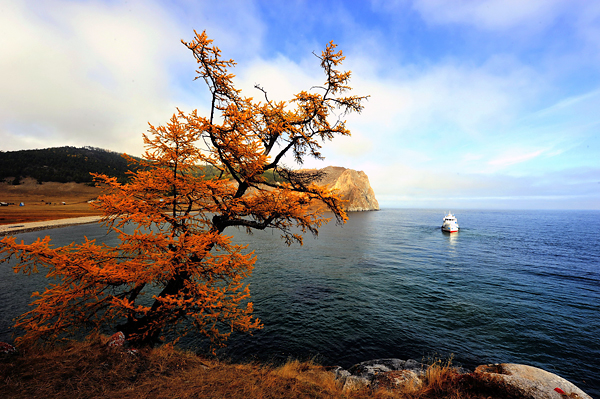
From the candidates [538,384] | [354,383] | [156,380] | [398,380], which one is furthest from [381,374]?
[156,380]

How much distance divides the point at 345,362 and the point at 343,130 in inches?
406

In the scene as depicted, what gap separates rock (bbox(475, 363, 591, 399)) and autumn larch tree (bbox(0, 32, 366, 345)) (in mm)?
6687

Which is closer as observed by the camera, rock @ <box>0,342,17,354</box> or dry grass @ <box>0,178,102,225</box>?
rock @ <box>0,342,17,354</box>

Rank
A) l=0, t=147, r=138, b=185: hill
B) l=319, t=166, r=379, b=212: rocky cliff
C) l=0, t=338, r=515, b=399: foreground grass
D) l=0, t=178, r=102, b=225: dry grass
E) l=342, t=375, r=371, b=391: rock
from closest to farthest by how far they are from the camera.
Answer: l=0, t=338, r=515, b=399: foreground grass → l=342, t=375, r=371, b=391: rock → l=0, t=178, r=102, b=225: dry grass → l=0, t=147, r=138, b=185: hill → l=319, t=166, r=379, b=212: rocky cliff

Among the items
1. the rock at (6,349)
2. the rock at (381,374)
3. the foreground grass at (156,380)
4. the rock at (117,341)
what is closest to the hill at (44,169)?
the rock at (6,349)

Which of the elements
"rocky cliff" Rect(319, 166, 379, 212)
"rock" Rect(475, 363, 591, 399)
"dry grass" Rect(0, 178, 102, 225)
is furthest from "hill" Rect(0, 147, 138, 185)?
"rocky cliff" Rect(319, 166, 379, 212)

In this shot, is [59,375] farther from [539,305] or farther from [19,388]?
[539,305]

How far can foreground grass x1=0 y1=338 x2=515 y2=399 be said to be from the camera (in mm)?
5676

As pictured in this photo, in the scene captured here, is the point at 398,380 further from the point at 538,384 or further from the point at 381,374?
the point at 538,384

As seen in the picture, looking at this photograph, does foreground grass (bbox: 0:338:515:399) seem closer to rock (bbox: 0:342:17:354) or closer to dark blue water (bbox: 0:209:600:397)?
rock (bbox: 0:342:17:354)

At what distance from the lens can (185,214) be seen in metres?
7.12

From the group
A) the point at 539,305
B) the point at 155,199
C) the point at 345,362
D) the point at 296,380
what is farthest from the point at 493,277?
the point at 155,199

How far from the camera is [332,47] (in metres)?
7.85

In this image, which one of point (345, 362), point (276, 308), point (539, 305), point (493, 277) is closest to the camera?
point (345, 362)
